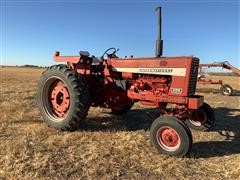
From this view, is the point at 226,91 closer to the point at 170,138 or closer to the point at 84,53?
the point at 84,53

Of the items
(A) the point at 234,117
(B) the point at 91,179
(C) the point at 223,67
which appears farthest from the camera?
(C) the point at 223,67

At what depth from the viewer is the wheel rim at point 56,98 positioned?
7.10m

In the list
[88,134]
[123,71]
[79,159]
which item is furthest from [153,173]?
[123,71]

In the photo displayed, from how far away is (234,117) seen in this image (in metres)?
9.49

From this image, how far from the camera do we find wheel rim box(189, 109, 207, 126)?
24.6ft

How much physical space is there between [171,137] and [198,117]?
218 centimetres

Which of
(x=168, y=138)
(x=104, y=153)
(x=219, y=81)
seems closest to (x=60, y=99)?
(x=104, y=153)

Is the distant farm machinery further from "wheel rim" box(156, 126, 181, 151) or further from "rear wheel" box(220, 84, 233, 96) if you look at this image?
"wheel rim" box(156, 126, 181, 151)

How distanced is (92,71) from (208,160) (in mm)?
3314

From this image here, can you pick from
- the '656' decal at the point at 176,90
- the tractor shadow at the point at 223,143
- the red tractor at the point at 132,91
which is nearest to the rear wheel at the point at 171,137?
the red tractor at the point at 132,91

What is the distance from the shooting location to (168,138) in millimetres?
5641

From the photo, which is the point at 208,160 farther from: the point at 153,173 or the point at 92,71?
the point at 92,71

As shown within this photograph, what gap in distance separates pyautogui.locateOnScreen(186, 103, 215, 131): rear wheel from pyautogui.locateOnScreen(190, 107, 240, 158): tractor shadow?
28 cm

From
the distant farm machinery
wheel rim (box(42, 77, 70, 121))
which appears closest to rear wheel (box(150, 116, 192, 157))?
wheel rim (box(42, 77, 70, 121))
